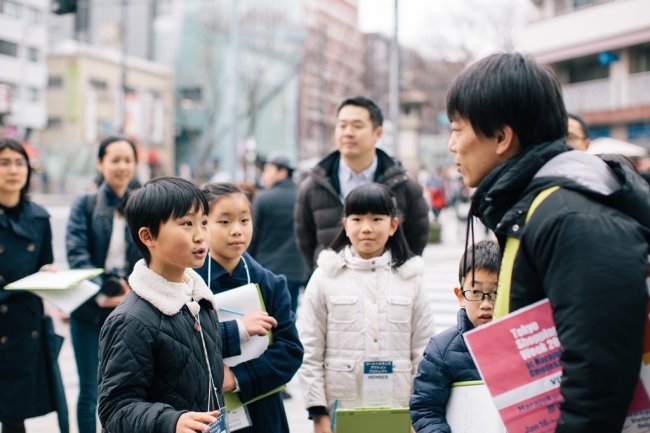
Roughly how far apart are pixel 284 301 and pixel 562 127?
5.64ft

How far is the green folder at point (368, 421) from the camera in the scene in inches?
116

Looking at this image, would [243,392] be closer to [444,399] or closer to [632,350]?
[444,399]

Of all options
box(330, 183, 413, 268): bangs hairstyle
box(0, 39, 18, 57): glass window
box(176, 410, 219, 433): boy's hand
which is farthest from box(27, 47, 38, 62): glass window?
box(176, 410, 219, 433): boy's hand

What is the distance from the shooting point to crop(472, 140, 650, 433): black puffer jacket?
57.4 inches

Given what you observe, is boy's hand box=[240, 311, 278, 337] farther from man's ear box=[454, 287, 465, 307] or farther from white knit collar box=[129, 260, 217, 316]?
man's ear box=[454, 287, 465, 307]

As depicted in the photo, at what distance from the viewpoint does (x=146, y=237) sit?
244 centimetres

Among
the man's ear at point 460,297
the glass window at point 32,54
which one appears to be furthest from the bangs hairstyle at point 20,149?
the glass window at point 32,54

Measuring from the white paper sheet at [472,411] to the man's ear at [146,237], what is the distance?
46.0 inches

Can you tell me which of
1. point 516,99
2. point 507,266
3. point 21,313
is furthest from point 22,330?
point 516,99

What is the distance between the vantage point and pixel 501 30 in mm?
29859

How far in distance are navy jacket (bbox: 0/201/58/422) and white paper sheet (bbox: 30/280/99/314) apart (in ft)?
0.68

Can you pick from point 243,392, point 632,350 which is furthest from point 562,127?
point 243,392

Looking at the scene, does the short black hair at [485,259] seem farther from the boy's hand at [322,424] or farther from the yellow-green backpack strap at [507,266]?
the boy's hand at [322,424]

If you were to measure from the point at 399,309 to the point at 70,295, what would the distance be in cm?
180
